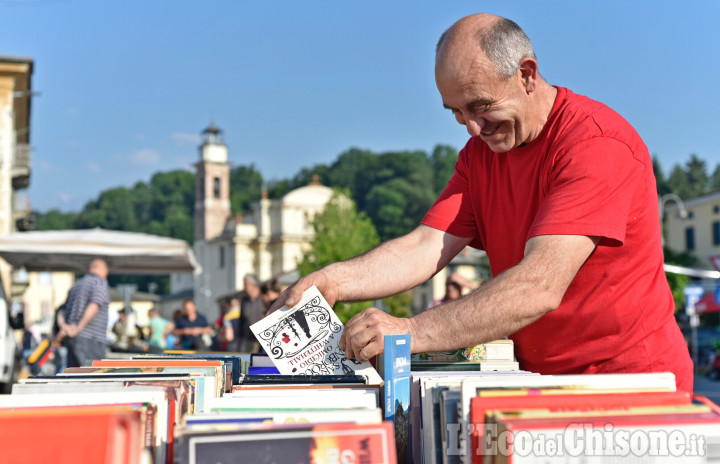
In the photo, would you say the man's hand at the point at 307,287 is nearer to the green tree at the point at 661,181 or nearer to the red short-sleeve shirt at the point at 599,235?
the red short-sleeve shirt at the point at 599,235

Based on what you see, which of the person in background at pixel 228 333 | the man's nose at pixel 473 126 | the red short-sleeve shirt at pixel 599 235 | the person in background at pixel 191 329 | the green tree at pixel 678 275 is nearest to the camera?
the red short-sleeve shirt at pixel 599 235

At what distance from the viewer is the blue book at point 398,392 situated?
1.77m

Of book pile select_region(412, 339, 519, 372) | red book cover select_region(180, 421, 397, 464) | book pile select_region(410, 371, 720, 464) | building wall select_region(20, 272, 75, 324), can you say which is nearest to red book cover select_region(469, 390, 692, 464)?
book pile select_region(410, 371, 720, 464)

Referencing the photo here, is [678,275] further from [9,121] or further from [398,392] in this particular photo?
[398,392]

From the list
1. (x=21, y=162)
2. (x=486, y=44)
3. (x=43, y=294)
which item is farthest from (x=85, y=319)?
(x=43, y=294)

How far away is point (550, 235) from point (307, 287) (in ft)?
2.69

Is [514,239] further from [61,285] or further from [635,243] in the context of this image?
[61,285]

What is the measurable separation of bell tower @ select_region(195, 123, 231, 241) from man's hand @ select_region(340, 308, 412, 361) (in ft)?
285

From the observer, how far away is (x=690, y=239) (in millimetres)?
60250

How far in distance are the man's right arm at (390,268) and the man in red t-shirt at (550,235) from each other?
3.6 inches

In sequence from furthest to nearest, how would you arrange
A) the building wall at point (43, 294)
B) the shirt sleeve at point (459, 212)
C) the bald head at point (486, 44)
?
the building wall at point (43, 294), the shirt sleeve at point (459, 212), the bald head at point (486, 44)

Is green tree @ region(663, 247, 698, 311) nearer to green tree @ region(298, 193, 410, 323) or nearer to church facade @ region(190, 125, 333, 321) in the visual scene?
green tree @ region(298, 193, 410, 323)

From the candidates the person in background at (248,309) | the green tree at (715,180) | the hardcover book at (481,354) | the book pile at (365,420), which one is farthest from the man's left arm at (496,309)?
the green tree at (715,180)

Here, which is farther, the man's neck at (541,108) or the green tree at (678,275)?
the green tree at (678,275)
